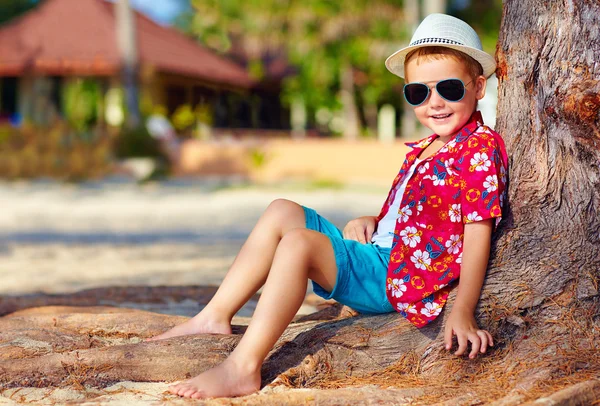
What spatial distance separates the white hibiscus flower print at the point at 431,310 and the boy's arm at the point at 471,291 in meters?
0.13

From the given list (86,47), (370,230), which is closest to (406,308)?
(370,230)

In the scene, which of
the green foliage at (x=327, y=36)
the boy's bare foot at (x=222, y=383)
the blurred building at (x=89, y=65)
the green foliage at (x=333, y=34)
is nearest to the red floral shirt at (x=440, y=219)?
the boy's bare foot at (x=222, y=383)

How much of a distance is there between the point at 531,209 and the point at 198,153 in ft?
55.5

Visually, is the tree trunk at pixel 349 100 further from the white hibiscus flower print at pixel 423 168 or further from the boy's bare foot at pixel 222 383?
the boy's bare foot at pixel 222 383

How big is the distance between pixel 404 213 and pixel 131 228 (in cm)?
803

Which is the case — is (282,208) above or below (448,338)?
above

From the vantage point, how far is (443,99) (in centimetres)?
319

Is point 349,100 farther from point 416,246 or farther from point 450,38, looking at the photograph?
point 416,246

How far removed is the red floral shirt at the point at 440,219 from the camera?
304cm

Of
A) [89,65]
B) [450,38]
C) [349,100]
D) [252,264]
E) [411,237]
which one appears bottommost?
[252,264]

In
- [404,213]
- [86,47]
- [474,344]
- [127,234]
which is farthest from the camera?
[86,47]

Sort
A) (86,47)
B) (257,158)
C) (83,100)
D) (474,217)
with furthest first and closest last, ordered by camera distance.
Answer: (86,47) → (83,100) → (257,158) → (474,217)

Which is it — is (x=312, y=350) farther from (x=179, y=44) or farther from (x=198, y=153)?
(x=179, y=44)

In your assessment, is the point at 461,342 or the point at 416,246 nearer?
the point at 461,342
